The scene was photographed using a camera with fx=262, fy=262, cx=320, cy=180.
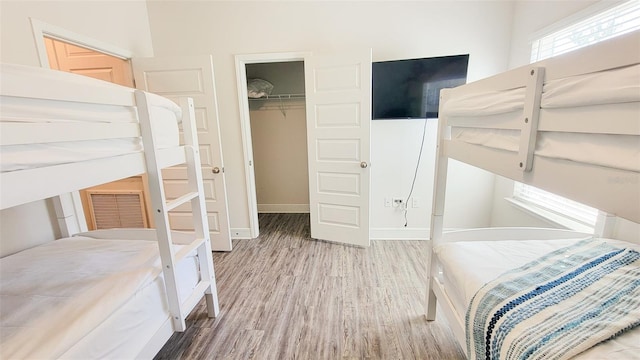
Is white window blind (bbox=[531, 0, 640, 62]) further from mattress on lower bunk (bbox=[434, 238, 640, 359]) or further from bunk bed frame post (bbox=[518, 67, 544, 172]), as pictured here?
bunk bed frame post (bbox=[518, 67, 544, 172])

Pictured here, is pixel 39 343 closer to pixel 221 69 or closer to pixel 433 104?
pixel 221 69

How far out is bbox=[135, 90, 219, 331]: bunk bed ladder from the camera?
4.05 feet

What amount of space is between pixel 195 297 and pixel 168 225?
0.59 m

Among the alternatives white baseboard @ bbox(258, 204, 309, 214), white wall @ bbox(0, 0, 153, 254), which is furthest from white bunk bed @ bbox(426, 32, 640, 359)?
white baseboard @ bbox(258, 204, 309, 214)

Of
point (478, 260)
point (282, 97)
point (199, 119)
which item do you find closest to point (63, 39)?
point (199, 119)

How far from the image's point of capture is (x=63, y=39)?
80.9 inches

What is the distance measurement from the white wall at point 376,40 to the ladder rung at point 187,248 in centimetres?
153

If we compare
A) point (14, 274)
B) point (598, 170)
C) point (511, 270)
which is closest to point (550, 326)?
point (511, 270)

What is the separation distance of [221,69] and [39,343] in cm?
274

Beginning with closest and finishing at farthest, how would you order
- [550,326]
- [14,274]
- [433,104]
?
[550,326], [14,274], [433,104]

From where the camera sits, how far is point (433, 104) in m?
2.71

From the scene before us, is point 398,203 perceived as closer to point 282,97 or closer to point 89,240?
point 282,97

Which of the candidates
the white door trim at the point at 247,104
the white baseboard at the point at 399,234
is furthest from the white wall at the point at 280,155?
the white baseboard at the point at 399,234

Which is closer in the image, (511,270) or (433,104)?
(511,270)
